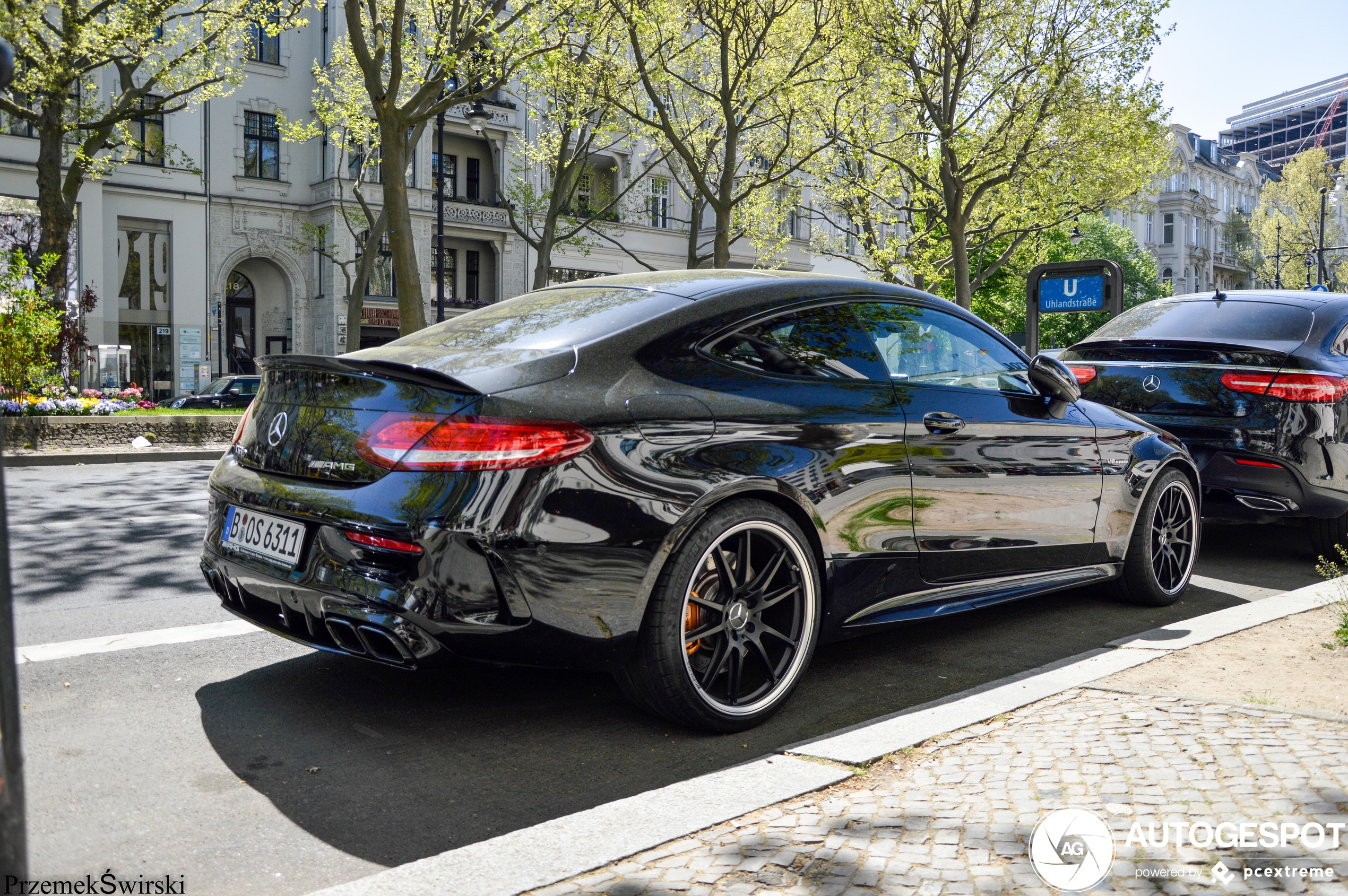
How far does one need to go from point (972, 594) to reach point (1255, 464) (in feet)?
9.76

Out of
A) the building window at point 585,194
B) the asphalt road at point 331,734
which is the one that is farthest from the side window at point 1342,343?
the building window at point 585,194

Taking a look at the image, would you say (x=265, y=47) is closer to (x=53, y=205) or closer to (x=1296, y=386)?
(x=53, y=205)

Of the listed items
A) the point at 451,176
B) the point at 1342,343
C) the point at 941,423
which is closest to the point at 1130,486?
the point at 941,423

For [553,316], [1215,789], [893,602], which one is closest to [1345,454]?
[893,602]

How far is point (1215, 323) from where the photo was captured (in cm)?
723

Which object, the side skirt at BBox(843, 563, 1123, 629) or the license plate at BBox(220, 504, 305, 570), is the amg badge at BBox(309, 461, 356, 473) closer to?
the license plate at BBox(220, 504, 305, 570)

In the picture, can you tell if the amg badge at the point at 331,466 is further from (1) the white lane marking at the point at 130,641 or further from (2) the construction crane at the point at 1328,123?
(2) the construction crane at the point at 1328,123

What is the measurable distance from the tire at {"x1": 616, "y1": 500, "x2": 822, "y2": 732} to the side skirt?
33 cm

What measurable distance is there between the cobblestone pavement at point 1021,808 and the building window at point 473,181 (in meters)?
39.7

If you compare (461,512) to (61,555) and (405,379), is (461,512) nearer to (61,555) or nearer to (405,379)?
(405,379)

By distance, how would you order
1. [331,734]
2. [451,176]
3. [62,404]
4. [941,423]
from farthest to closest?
[451,176]
[62,404]
[941,423]
[331,734]

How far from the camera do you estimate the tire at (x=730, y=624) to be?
11.3 feet

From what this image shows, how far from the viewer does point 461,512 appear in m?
3.16

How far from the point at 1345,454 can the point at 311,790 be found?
6.17 m
